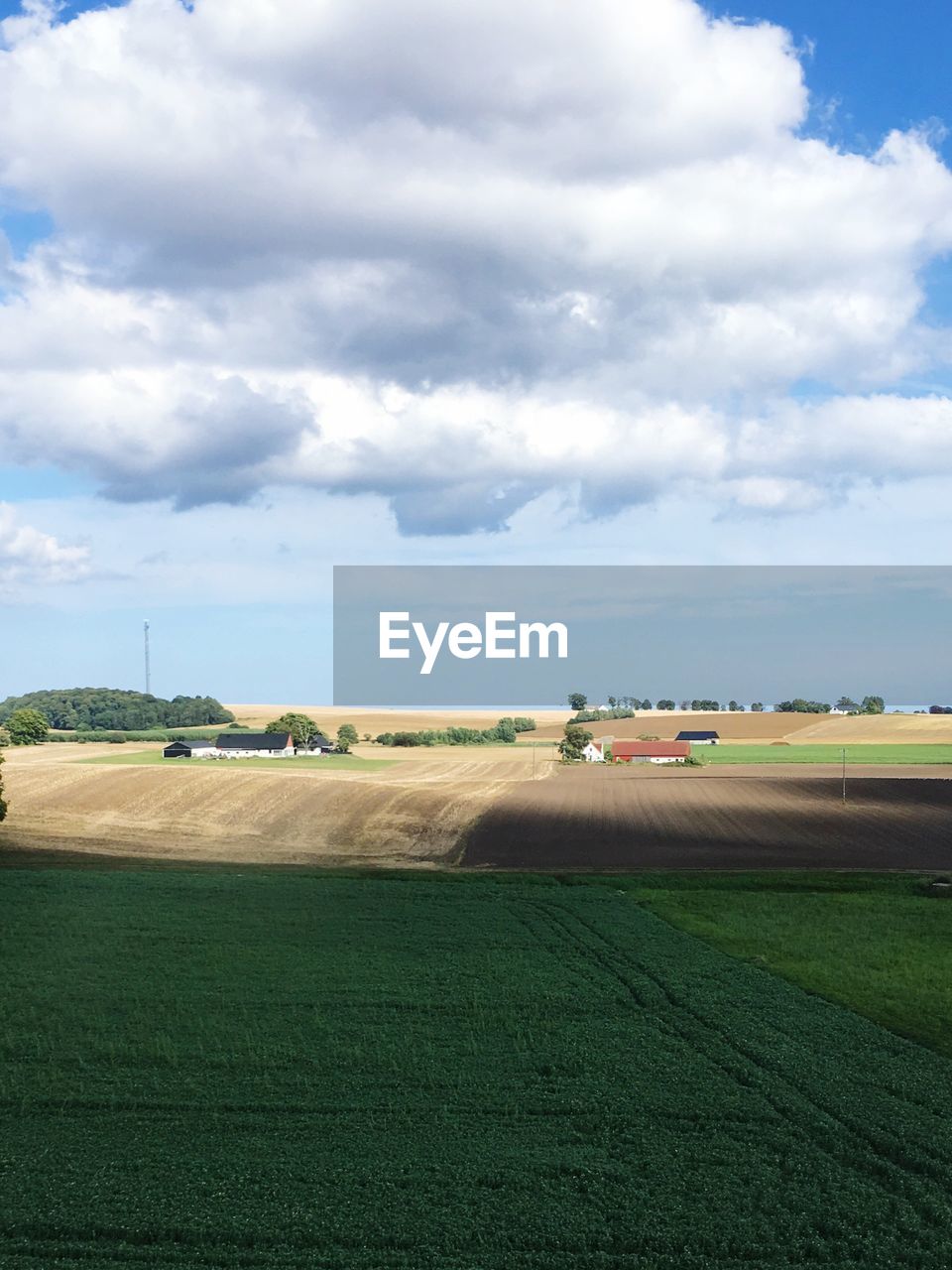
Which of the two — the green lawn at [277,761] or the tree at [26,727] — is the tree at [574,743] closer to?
the green lawn at [277,761]

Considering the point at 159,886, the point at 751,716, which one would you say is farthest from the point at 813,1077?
the point at 751,716

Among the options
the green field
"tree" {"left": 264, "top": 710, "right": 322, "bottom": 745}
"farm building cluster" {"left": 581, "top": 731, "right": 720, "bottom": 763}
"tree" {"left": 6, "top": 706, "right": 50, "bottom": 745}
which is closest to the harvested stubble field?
"farm building cluster" {"left": 581, "top": 731, "right": 720, "bottom": 763}

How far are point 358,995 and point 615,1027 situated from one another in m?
5.40

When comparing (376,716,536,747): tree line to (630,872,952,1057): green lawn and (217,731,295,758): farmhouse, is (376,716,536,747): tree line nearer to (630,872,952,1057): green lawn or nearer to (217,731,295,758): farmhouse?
(217,731,295,758): farmhouse

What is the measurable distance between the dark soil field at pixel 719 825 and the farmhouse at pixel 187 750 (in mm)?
41263

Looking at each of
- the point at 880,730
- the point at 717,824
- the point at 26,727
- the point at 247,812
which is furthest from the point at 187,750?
the point at 880,730

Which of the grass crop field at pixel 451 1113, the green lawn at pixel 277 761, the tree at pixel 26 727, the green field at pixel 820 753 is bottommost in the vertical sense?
the green field at pixel 820 753

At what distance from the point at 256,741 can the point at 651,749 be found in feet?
133

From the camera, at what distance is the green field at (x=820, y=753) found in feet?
339

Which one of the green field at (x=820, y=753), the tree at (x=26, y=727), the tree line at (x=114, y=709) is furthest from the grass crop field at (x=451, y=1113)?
the tree line at (x=114, y=709)

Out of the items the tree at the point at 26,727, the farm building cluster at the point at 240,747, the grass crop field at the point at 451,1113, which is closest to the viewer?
the grass crop field at the point at 451,1113

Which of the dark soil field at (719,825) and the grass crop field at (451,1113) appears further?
the dark soil field at (719,825)

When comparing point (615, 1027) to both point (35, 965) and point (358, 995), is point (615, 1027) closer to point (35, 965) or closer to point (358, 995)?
point (358, 995)

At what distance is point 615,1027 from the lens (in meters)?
19.8
